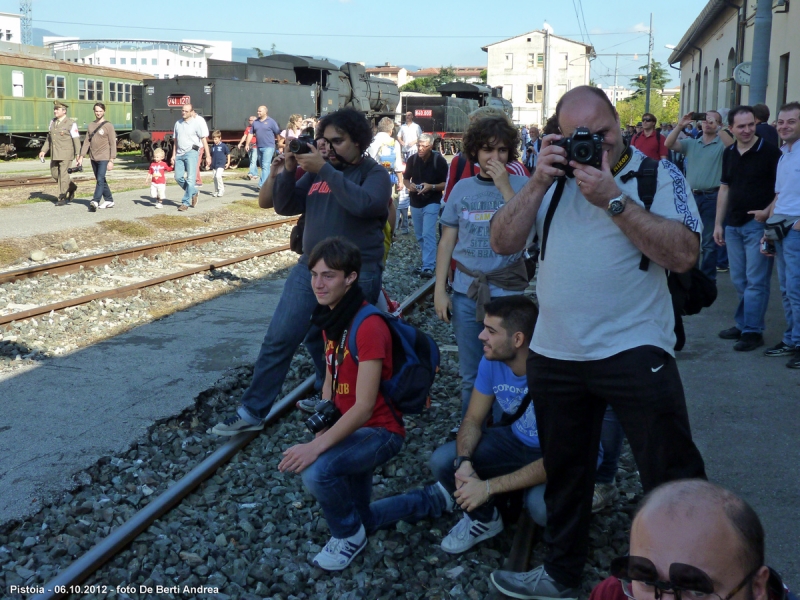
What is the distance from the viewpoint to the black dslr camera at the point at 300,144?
14.9ft

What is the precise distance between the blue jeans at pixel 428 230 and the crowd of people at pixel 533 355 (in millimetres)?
5017

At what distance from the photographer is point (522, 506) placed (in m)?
4.12

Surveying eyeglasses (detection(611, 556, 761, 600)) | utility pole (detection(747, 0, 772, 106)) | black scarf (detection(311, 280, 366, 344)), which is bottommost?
eyeglasses (detection(611, 556, 761, 600))

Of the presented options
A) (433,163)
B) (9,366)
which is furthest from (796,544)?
(433,163)

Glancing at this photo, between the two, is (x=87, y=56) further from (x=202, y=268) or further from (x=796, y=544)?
(x=796, y=544)

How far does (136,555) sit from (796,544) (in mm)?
2979

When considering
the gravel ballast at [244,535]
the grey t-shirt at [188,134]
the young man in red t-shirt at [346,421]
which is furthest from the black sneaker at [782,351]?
the grey t-shirt at [188,134]

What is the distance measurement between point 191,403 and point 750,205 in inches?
191

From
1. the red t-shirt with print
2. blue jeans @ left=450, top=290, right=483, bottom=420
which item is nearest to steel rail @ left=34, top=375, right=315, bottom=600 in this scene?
the red t-shirt with print

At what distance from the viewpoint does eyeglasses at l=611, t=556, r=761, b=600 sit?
1587mm

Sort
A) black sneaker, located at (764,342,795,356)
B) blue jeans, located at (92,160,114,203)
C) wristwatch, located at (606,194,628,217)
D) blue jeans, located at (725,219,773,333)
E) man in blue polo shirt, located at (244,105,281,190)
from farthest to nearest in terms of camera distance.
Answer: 1. man in blue polo shirt, located at (244,105,281,190)
2. blue jeans, located at (92,160,114,203)
3. blue jeans, located at (725,219,773,333)
4. black sneaker, located at (764,342,795,356)
5. wristwatch, located at (606,194,628,217)

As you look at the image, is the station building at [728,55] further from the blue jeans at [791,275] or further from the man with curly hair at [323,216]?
the man with curly hair at [323,216]

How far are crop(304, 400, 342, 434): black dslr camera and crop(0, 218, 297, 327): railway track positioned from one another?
4960 mm

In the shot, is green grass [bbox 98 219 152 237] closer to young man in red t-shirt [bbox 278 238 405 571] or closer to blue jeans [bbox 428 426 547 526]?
young man in red t-shirt [bbox 278 238 405 571]
